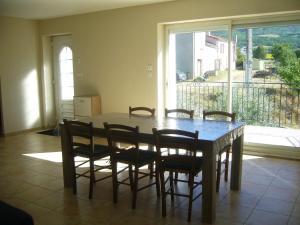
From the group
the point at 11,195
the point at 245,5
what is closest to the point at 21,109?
the point at 11,195

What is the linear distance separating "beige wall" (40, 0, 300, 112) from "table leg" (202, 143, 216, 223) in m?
2.84

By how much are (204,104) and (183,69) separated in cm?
76

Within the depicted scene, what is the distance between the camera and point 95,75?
21.9 feet

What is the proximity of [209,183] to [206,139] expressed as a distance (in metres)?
0.42

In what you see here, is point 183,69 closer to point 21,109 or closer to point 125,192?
point 125,192

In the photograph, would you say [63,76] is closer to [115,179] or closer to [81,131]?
[81,131]

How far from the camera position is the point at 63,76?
301 inches

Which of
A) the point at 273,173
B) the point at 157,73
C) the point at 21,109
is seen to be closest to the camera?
the point at 273,173

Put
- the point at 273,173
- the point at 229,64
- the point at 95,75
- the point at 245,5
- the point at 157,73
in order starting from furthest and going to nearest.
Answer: the point at 95,75 → the point at 157,73 → the point at 229,64 → the point at 245,5 → the point at 273,173

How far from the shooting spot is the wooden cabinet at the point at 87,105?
6496 millimetres

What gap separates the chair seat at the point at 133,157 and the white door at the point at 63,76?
4.36 metres

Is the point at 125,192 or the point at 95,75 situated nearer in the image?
the point at 125,192

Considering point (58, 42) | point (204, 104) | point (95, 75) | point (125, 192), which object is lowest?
point (125, 192)

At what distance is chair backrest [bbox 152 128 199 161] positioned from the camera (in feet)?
9.55
